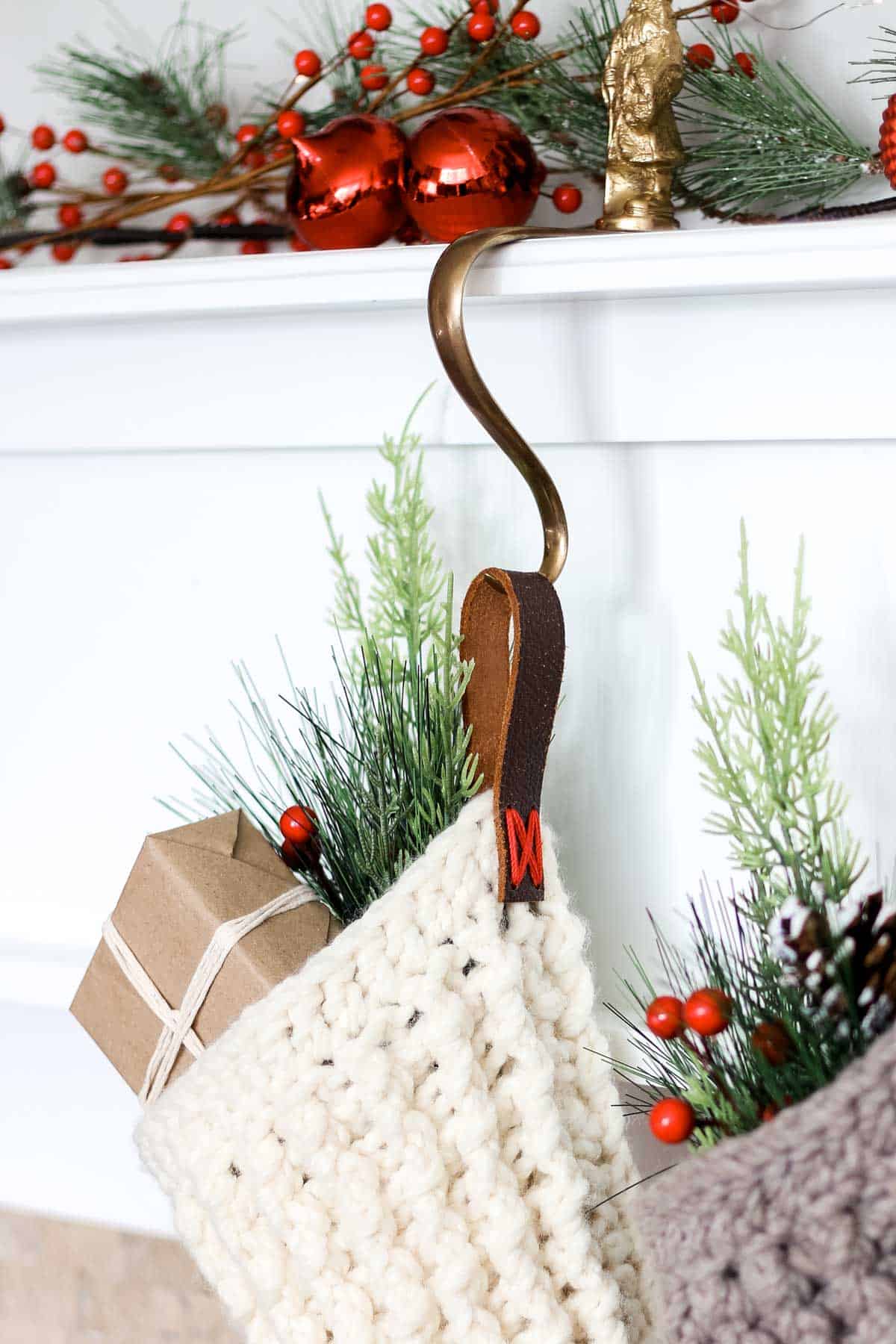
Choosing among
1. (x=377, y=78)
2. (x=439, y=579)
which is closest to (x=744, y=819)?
(x=439, y=579)

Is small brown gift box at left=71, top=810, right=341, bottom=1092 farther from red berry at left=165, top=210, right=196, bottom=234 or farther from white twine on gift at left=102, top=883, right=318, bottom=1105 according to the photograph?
red berry at left=165, top=210, right=196, bottom=234

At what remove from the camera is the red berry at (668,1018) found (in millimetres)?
426

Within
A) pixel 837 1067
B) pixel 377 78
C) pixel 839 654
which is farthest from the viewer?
pixel 377 78

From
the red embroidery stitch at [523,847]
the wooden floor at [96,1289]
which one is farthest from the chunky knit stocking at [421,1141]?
the wooden floor at [96,1289]

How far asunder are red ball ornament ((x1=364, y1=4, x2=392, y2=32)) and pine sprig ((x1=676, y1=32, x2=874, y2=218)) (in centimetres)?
16

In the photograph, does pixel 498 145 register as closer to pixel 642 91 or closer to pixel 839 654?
pixel 642 91

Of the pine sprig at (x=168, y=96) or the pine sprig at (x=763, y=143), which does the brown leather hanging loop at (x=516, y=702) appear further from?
the pine sprig at (x=168, y=96)

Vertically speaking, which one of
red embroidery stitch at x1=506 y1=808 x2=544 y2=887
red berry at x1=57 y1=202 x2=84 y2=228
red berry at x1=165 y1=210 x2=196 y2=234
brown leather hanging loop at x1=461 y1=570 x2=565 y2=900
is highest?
red berry at x1=57 y1=202 x2=84 y2=228

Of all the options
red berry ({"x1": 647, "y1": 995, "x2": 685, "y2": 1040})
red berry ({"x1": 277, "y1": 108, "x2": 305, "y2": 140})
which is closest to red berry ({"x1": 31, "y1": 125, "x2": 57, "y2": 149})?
red berry ({"x1": 277, "y1": 108, "x2": 305, "y2": 140})

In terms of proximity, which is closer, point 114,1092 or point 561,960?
point 561,960

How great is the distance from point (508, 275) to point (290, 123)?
0.77ft

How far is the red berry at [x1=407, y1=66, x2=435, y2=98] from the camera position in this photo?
604 mm

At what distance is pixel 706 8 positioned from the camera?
56 centimetres

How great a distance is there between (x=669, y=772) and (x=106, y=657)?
0.33 metres
